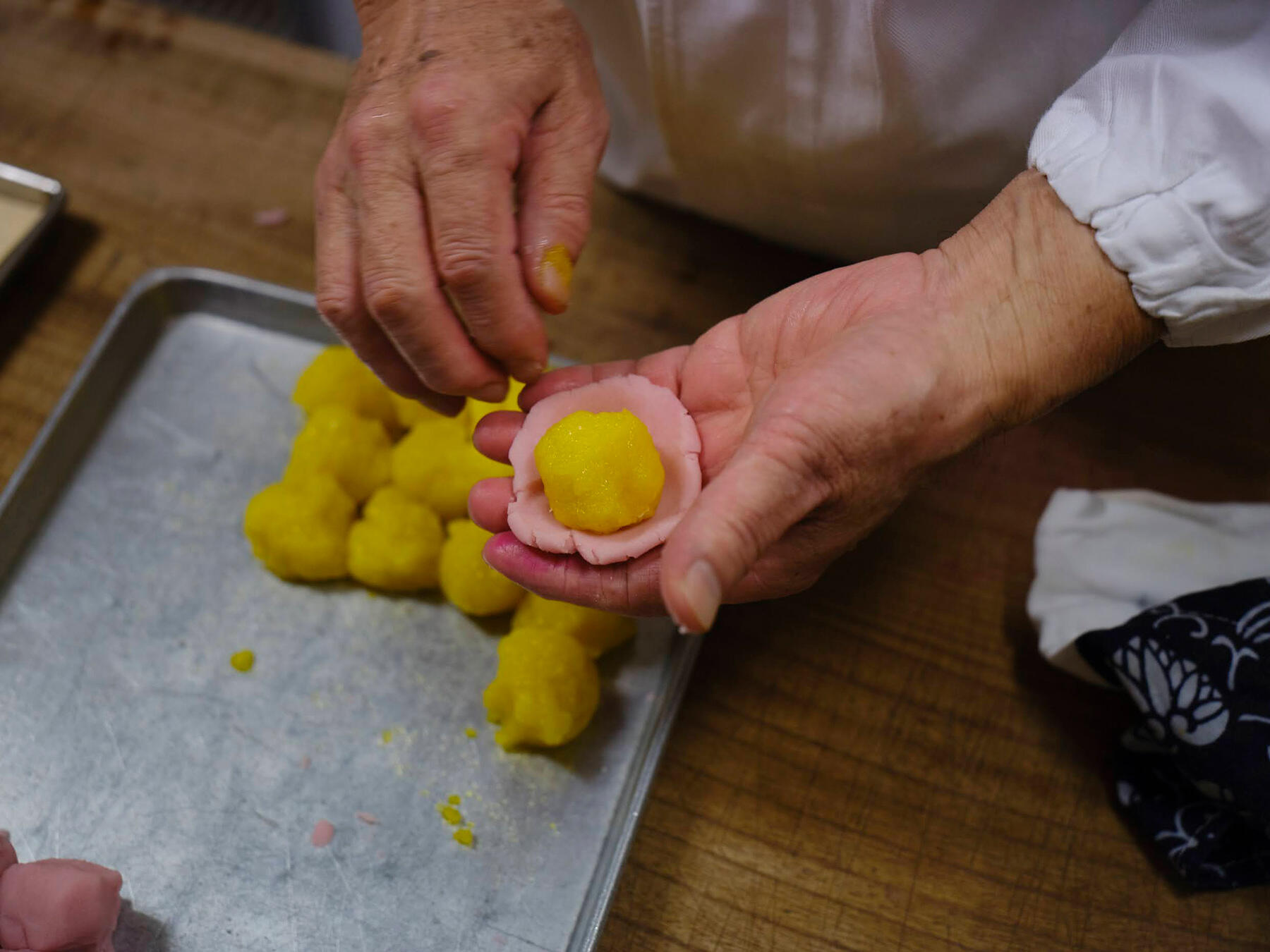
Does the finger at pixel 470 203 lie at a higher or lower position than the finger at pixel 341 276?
higher

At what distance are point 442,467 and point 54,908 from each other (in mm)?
750

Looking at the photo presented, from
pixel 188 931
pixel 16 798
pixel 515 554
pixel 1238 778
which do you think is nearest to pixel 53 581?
pixel 16 798

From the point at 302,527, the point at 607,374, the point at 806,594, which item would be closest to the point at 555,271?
the point at 607,374

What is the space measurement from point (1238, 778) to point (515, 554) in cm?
94

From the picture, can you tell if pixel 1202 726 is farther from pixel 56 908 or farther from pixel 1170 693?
pixel 56 908

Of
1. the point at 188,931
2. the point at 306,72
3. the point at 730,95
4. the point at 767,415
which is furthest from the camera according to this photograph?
the point at 306,72

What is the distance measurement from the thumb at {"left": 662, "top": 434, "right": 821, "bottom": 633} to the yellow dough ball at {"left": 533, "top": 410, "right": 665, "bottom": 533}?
26 cm

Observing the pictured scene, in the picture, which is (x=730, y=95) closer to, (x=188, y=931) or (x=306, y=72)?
(x=306, y=72)

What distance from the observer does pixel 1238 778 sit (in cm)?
120

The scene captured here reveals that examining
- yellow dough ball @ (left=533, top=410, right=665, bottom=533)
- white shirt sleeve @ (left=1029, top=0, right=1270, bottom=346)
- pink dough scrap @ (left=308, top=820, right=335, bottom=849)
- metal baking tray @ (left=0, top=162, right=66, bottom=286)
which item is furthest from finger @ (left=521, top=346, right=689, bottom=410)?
metal baking tray @ (left=0, top=162, right=66, bottom=286)

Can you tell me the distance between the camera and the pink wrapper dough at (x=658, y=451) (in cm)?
118

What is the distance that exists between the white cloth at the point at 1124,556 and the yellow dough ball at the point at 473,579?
801 millimetres

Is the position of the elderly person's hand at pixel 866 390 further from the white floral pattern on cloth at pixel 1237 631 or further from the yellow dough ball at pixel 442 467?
the white floral pattern on cloth at pixel 1237 631

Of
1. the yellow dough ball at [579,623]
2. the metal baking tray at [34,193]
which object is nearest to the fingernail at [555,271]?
the yellow dough ball at [579,623]
